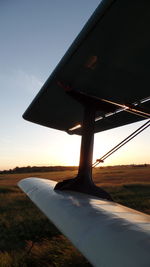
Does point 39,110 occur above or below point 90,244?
above

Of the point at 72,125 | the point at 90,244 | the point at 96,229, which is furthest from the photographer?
the point at 72,125

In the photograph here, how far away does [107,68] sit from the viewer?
2713 millimetres

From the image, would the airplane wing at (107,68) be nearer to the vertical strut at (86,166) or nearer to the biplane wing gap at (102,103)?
the biplane wing gap at (102,103)

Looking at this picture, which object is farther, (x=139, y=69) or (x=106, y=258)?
(x=139, y=69)

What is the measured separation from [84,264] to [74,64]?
351 centimetres

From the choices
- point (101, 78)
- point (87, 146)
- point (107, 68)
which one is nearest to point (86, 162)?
point (87, 146)

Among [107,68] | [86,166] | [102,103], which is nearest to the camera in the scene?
[107,68]

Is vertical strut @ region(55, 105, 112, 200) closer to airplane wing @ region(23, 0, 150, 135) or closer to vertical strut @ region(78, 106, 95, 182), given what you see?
vertical strut @ region(78, 106, 95, 182)

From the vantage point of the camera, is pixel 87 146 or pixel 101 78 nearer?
pixel 101 78

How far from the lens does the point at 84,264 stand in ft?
12.0

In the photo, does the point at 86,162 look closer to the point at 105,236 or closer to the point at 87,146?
the point at 87,146

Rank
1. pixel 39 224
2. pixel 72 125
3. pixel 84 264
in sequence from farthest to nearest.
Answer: pixel 39 224, pixel 72 125, pixel 84 264

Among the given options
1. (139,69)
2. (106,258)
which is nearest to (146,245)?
(106,258)

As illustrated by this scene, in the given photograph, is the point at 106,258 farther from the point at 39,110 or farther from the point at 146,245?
the point at 39,110
